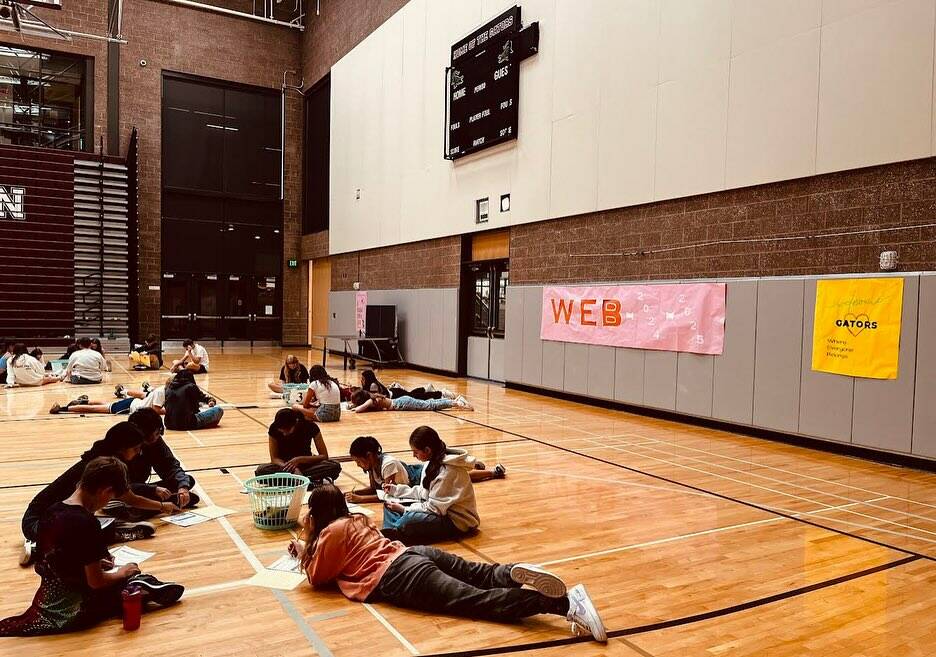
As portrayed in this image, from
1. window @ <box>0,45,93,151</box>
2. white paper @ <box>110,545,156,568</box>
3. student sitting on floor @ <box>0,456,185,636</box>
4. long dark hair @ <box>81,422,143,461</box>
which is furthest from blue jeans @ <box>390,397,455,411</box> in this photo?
window @ <box>0,45,93,151</box>

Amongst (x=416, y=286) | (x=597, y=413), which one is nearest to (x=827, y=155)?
(x=597, y=413)

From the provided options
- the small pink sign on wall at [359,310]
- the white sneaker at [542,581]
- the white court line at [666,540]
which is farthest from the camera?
the small pink sign on wall at [359,310]

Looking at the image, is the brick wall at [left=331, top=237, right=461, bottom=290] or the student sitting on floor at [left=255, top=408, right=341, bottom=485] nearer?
the student sitting on floor at [left=255, top=408, right=341, bottom=485]

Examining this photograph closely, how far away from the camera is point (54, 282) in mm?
20938

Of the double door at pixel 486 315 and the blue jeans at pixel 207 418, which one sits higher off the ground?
the double door at pixel 486 315

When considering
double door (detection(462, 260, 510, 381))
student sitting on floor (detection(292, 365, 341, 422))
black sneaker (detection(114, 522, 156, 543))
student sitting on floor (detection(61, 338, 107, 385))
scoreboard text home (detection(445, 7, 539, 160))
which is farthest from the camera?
double door (detection(462, 260, 510, 381))

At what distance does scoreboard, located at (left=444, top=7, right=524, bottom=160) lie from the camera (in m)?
14.1

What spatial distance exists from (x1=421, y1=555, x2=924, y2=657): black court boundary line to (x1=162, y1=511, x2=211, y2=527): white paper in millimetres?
2712

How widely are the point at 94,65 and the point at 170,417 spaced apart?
17.6 meters

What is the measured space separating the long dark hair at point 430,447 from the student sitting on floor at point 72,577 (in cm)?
191

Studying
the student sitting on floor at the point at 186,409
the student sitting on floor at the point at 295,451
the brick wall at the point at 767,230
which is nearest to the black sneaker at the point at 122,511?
the student sitting on floor at the point at 295,451

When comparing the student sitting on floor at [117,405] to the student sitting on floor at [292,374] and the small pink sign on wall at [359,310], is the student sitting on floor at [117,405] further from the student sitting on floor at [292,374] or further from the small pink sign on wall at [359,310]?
the small pink sign on wall at [359,310]

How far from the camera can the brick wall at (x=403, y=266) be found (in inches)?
664

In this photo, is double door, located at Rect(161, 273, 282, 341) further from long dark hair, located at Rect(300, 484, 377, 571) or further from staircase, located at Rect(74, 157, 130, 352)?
long dark hair, located at Rect(300, 484, 377, 571)
